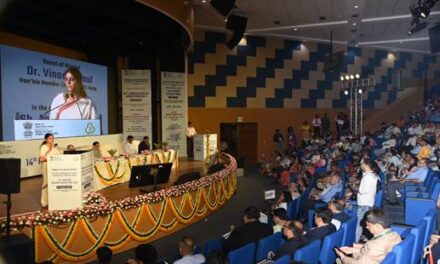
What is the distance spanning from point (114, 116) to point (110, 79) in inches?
49.7

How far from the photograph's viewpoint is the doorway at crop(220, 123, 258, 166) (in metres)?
16.4

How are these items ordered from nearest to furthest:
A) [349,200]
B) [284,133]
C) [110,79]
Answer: [349,200] < [110,79] < [284,133]

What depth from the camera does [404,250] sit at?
3262mm

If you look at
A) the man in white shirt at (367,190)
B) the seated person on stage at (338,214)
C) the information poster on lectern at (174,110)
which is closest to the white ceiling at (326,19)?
the information poster on lectern at (174,110)

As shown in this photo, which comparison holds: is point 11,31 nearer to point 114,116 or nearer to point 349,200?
point 114,116

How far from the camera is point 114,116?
13.7m

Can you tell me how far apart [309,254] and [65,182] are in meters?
3.81

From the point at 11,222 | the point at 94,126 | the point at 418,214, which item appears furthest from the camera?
the point at 94,126

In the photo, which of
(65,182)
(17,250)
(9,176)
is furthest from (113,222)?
(17,250)

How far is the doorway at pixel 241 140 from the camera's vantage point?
1636 cm

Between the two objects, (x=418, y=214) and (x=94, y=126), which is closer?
(x=418, y=214)

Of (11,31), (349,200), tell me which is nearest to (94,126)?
(11,31)

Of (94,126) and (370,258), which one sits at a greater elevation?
(94,126)

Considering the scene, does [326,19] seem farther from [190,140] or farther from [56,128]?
[56,128]
